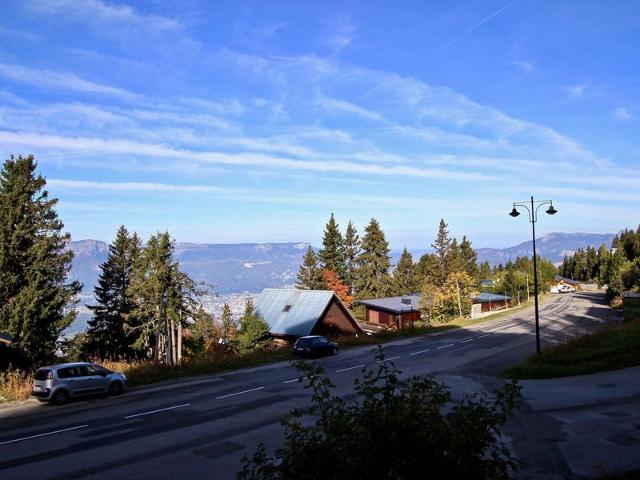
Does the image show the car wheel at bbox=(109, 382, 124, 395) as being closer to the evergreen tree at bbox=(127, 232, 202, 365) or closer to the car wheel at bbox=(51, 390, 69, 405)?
the car wheel at bbox=(51, 390, 69, 405)

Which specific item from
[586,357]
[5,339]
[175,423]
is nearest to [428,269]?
[586,357]

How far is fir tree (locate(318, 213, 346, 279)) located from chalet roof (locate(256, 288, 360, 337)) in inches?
1247

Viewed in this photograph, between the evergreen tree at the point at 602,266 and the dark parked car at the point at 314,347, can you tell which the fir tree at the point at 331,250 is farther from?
the evergreen tree at the point at 602,266

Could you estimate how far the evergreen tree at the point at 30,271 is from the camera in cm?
3166

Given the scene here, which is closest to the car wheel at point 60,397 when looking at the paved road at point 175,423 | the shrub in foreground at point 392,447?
the paved road at point 175,423

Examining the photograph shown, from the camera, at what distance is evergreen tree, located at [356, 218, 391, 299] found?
281ft

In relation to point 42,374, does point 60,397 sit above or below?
below

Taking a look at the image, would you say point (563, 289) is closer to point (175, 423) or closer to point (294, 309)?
point (294, 309)

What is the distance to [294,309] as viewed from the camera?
4847 centimetres

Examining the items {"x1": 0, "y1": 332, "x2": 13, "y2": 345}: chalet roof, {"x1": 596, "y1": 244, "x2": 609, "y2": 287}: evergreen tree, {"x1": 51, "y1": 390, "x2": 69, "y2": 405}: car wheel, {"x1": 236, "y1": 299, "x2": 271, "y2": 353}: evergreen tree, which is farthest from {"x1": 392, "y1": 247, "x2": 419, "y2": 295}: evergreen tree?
{"x1": 51, "y1": 390, "x2": 69, "y2": 405}: car wheel

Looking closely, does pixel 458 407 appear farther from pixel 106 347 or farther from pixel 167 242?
pixel 106 347

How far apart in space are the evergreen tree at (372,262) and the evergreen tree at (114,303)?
44.0m

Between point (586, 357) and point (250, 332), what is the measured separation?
2311 centimetres

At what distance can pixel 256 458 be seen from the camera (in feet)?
16.5
